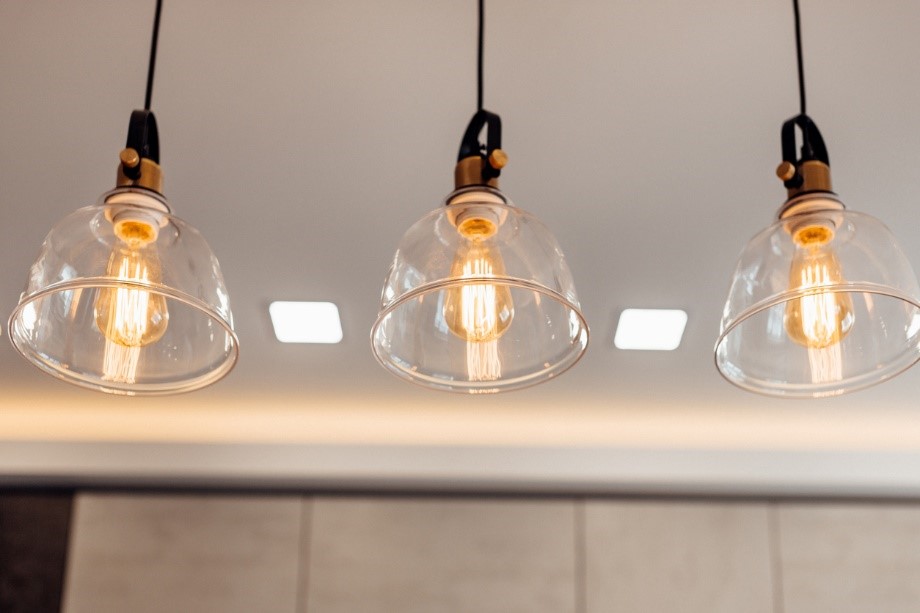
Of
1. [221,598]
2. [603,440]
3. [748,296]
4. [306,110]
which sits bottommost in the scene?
[221,598]

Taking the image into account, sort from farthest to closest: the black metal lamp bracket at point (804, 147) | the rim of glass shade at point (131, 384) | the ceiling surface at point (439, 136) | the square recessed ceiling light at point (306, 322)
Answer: the square recessed ceiling light at point (306, 322) → the ceiling surface at point (439, 136) → the black metal lamp bracket at point (804, 147) → the rim of glass shade at point (131, 384)

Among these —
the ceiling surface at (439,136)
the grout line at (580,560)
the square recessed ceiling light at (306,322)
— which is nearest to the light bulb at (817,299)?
the ceiling surface at (439,136)

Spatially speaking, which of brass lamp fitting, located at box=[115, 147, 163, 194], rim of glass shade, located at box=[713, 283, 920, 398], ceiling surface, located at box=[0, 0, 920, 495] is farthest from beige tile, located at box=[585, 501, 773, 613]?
brass lamp fitting, located at box=[115, 147, 163, 194]

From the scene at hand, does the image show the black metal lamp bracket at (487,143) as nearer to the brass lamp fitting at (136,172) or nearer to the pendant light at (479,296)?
the pendant light at (479,296)

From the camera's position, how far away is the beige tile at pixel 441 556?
253 centimetres

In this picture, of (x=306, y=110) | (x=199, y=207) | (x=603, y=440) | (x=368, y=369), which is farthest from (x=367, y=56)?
(x=603, y=440)

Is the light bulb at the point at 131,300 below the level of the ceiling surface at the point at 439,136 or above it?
below

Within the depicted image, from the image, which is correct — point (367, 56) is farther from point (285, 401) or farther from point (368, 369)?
point (285, 401)

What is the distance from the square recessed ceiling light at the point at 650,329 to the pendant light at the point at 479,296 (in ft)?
3.71

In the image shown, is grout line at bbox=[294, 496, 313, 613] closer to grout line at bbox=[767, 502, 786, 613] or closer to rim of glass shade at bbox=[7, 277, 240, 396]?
grout line at bbox=[767, 502, 786, 613]

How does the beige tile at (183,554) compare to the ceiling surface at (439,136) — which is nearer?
the ceiling surface at (439,136)

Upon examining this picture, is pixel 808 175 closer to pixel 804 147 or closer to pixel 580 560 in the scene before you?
pixel 804 147

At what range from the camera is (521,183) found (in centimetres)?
161

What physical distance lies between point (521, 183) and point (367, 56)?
370 mm
